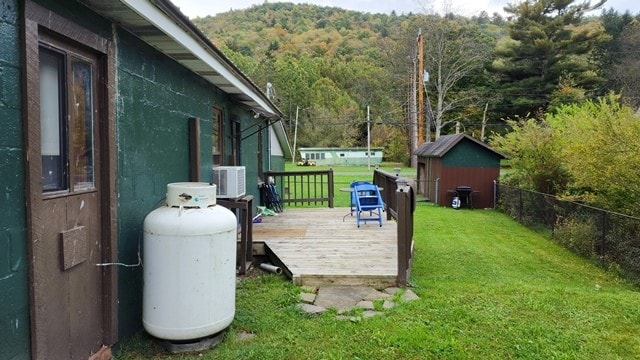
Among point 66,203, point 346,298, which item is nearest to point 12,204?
point 66,203

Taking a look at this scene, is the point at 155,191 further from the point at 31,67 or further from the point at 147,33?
the point at 31,67

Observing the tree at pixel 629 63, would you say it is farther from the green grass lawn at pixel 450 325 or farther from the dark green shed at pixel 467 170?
the green grass lawn at pixel 450 325

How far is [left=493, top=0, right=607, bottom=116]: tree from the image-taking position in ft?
100

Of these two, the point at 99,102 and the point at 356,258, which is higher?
the point at 99,102

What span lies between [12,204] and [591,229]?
8026 mm

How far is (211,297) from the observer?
122 inches

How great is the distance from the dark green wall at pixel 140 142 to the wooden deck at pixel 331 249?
5.51ft

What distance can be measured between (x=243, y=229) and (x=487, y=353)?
9.54 feet

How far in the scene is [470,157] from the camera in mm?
14164

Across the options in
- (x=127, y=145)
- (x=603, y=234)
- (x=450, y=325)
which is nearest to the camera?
(x=127, y=145)

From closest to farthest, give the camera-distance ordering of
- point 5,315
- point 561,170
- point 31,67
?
1. point 5,315
2. point 31,67
3. point 561,170

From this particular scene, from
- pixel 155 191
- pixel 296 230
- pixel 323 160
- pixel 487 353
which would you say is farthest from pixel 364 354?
pixel 323 160

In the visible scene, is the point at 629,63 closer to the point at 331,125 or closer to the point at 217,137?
the point at 331,125

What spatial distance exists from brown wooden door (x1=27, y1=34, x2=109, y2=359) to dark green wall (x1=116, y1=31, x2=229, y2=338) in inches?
10.3
